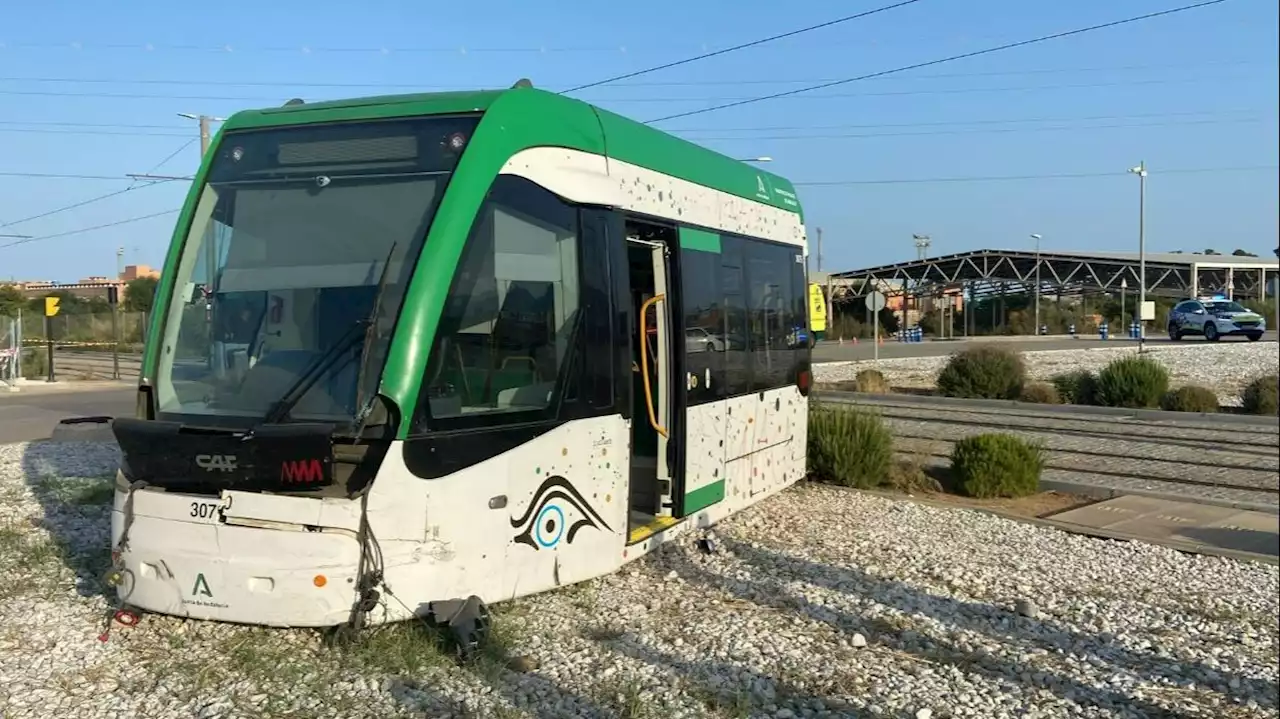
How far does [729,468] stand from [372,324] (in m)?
4.08

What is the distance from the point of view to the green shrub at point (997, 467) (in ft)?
37.5

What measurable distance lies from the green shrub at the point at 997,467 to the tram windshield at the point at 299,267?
7.79 meters

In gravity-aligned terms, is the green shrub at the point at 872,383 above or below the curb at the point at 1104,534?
above

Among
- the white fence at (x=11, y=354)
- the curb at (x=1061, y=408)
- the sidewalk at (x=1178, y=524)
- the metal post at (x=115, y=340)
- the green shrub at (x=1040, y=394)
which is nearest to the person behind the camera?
the sidewalk at (x=1178, y=524)

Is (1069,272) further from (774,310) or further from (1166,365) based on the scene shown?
(774,310)

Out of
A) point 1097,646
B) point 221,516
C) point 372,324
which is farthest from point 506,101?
point 1097,646

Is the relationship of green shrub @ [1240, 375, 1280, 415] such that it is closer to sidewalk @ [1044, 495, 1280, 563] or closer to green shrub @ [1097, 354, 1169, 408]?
green shrub @ [1097, 354, 1169, 408]

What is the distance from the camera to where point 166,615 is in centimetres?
565

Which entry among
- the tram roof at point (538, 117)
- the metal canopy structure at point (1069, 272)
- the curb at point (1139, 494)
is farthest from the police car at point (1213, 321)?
the tram roof at point (538, 117)

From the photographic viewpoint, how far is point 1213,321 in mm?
43812

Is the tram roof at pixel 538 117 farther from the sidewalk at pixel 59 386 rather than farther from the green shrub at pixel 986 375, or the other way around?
the sidewalk at pixel 59 386

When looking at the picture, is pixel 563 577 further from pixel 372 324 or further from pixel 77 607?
pixel 77 607

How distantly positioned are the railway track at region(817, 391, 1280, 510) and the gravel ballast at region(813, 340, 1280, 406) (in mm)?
4750

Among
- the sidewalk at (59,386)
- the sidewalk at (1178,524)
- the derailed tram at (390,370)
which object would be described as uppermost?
the derailed tram at (390,370)
